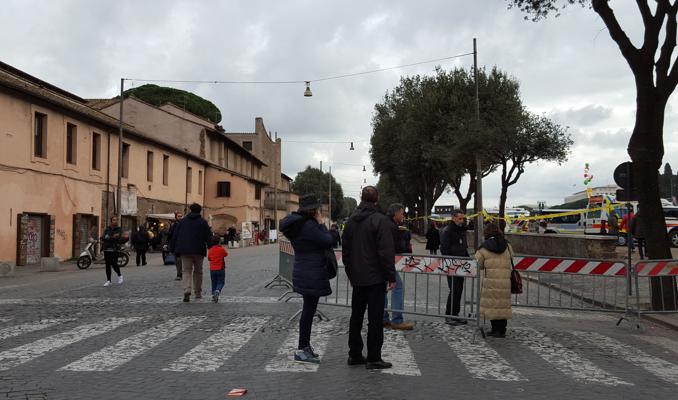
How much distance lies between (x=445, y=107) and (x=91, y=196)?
67.1 feet

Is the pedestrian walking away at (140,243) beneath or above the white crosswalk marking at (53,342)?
above

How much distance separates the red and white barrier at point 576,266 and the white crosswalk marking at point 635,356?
898mm

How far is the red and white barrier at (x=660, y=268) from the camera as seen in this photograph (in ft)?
30.5

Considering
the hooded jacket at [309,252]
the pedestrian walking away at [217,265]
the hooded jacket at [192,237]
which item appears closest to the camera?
the hooded jacket at [309,252]

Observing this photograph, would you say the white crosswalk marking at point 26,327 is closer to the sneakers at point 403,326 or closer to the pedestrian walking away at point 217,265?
the pedestrian walking away at point 217,265

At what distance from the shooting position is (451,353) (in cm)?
700

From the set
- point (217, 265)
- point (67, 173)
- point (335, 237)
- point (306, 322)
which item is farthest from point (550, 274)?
point (67, 173)

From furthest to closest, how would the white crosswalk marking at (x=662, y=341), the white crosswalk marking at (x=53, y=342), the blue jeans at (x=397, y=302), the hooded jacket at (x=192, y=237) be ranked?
1. the hooded jacket at (x=192, y=237)
2. the blue jeans at (x=397, y=302)
3. the white crosswalk marking at (x=662, y=341)
4. the white crosswalk marking at (x=53, y=342)

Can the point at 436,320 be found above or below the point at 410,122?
below

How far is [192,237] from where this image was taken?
1112 cm

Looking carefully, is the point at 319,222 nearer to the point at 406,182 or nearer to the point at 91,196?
the point at 91,196

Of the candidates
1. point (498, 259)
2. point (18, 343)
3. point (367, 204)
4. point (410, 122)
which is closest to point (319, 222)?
point (367, 204)

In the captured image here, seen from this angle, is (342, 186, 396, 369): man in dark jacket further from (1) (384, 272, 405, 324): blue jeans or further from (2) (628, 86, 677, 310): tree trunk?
(2) (628, 86, 677, 310): tree trunk

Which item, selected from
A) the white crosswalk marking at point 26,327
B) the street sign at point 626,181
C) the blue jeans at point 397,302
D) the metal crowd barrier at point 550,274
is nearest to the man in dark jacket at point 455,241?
the metal crowd barrier at point 550,274
